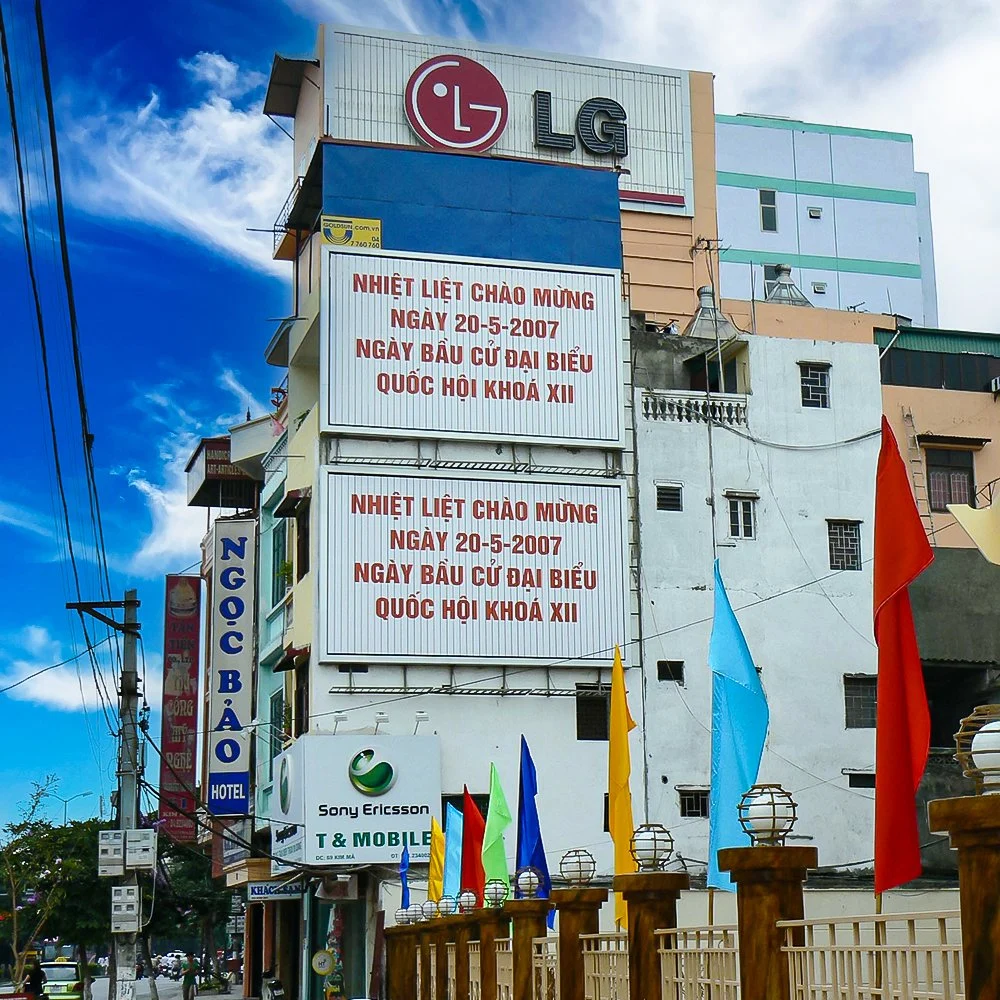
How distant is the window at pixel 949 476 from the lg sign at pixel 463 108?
39.9 ft

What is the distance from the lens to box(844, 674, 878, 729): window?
37.2 metres

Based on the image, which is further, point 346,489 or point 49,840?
point 49,840

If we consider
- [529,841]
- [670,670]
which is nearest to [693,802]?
[670,670]

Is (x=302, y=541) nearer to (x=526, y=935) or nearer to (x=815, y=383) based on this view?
(x=815, y=383)

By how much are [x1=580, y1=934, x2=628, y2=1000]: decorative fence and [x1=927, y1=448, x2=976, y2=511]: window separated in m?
24.9

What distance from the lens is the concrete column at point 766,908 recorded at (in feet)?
37.2

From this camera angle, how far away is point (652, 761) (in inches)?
1407

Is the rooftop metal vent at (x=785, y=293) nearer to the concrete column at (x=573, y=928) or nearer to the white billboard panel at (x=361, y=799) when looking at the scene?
the white billboard panel at (x=361, y=799)

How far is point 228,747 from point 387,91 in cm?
1671

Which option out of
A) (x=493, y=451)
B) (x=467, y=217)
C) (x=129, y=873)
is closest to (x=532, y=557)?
(x=493, y=451)

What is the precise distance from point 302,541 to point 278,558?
387 centimetres

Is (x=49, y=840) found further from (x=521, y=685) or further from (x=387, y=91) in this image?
(x=387, y=91)

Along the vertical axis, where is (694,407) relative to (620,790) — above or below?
above

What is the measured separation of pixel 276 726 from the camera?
131 feet
